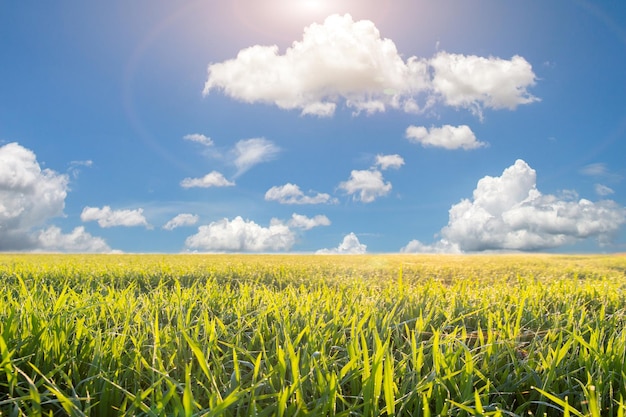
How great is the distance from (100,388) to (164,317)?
1.64 metres

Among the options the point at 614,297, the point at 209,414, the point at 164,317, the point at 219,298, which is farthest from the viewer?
the point at 614,297

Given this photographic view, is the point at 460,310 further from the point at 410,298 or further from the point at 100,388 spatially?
the point at 100,388

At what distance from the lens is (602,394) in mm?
2508

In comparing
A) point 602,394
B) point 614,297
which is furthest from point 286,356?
point 614,297

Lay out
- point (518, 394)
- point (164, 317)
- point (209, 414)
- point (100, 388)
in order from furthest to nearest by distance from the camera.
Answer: point (164, 317) < point (518, 394) < point (100, 388) < point (209, 414)

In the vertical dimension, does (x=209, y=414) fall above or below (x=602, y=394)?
above

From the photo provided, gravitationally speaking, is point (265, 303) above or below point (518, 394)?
above

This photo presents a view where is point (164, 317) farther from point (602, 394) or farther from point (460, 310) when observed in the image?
point (602, 394)

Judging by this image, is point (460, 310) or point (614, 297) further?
point (614, 297)

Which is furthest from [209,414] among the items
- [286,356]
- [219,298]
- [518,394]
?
[219,298]

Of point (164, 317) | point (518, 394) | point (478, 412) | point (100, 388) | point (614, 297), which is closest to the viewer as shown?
point (478, 412)

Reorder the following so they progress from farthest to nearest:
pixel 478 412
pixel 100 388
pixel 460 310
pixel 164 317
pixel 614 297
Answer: pixel 614 297 < pixel 460 310 < pixel 164 317 < pixel 100 388 < pixel 478 412

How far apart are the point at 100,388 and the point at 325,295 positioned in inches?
110

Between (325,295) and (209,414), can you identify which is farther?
(325,295)
